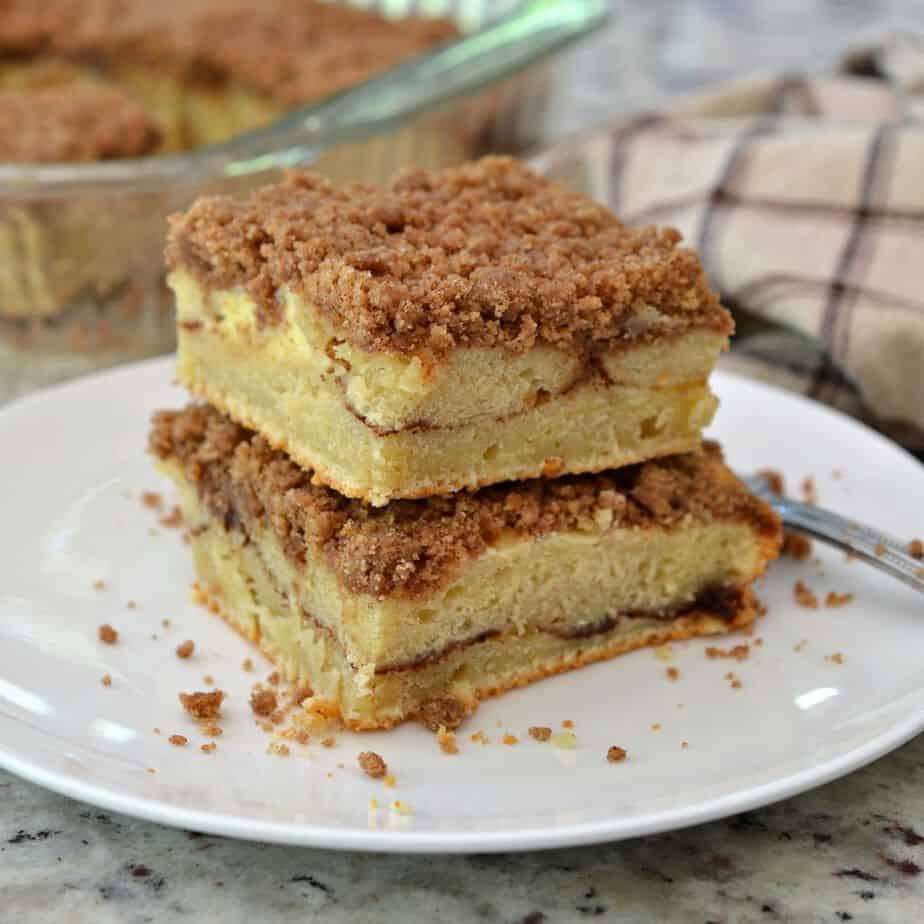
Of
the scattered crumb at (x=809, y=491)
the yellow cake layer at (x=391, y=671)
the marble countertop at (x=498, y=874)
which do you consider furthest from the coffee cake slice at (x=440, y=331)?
the marble countertop at (x=498, y=874)

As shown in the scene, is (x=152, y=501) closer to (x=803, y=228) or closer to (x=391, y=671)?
(x=391, y=671)

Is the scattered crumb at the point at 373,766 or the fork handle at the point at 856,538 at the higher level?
Answer: the fork handle at the point at 856,538

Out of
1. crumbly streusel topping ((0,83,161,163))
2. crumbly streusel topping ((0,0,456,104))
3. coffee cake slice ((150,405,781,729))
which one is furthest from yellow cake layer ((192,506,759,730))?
crumbly streusel topping ((0,0,456,104))

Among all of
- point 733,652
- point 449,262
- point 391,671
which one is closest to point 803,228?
point 733,652

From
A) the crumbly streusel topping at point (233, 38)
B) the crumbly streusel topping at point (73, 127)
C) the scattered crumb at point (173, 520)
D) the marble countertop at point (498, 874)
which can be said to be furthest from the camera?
the crumbly streusel topping at point (233, 38)

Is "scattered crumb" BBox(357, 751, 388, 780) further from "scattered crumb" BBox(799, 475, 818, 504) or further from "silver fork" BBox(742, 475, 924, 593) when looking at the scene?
"scattered crumb" BBox(799, 475, 818, 504)

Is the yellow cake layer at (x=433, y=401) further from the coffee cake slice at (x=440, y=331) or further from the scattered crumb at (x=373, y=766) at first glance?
the scattered crumb at (x=373, y=766)

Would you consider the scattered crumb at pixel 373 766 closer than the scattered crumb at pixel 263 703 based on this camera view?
Yes
